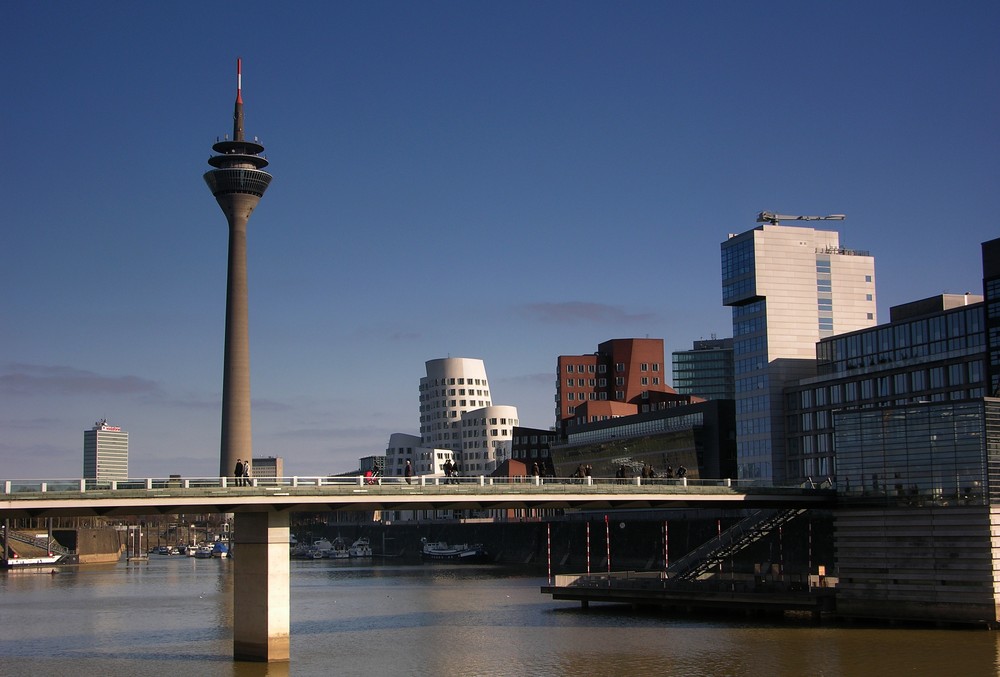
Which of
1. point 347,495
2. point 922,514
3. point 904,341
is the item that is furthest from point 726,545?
point 904,341

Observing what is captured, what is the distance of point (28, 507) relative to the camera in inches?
2318

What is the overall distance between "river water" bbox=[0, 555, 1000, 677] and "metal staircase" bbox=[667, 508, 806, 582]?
6900 mm

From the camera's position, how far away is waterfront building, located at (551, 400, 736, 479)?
15412cm

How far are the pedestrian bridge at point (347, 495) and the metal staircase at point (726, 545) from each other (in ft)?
28.4

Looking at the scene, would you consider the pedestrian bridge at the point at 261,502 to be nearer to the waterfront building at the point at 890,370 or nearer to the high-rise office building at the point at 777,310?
the waterfront building at the point at 890,370

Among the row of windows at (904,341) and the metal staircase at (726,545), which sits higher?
the row of windows at (904,341)

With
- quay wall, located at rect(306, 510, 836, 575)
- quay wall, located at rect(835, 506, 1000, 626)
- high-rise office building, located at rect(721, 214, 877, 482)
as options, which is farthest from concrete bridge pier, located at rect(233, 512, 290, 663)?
high-rise office building, located at rect(721, 214, 877, 482)

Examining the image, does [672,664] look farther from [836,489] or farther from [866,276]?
[866,276]

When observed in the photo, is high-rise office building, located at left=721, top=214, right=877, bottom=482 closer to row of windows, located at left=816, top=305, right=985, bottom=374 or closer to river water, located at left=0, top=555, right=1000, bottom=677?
row of windows, located at left=816, top=305, right=985, bottom=374

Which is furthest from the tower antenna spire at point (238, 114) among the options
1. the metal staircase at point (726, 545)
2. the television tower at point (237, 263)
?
the metal staircase at point (726, 545)

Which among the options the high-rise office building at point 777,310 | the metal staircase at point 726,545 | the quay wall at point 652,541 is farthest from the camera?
the high-rise office building at point 777,310

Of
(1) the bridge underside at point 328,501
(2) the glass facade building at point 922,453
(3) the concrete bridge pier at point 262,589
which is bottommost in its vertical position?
(3) the concrete bridge pier at point 262,589

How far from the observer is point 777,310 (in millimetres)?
145000

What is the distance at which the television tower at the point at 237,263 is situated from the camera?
145375mm
